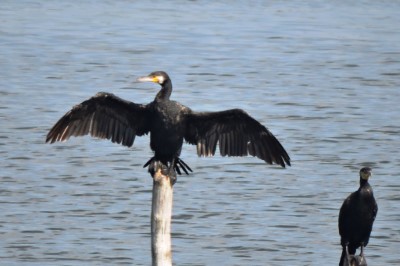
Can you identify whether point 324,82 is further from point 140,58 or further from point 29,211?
point 29,211

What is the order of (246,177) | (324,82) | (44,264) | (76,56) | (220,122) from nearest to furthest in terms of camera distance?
(220,122) < (44,264) < (246,177) < (324,82) < (76,56)

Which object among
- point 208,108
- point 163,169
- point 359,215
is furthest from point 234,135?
point 208,108

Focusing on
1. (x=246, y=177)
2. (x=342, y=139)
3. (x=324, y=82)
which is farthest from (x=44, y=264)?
(x=324, y=82)

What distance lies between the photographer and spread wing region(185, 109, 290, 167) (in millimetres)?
10367

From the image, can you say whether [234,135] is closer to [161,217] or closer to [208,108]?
[161,217]

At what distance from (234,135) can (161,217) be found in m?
1.56

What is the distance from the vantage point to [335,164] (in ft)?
56.4

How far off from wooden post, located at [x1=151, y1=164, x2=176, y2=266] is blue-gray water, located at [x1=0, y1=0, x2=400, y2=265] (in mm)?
3196

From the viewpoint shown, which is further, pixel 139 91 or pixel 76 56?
pixel 76 56

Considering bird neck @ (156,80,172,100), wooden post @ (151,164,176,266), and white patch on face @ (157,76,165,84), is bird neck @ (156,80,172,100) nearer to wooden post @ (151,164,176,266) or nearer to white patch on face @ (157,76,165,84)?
white patch on face @ (157,76,165,84)

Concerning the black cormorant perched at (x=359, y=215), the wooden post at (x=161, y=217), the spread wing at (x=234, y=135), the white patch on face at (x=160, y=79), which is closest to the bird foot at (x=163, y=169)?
the wooden post at (x=161, y=217)

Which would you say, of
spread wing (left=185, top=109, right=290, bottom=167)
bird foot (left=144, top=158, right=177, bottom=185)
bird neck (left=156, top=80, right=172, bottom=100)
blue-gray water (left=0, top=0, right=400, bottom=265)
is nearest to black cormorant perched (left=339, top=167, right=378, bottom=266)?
spread wing (left=185, top=109, right=290, bottom=167)

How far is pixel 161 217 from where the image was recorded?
924 cm

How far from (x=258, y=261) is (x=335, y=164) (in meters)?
4.67
